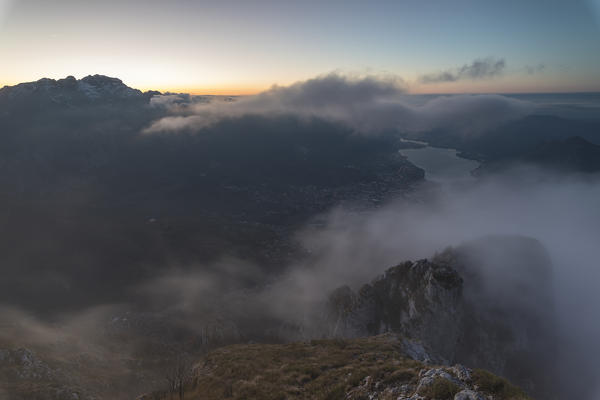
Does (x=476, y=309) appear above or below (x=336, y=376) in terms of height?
below

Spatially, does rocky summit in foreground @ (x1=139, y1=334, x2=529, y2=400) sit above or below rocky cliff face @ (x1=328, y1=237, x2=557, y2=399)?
above

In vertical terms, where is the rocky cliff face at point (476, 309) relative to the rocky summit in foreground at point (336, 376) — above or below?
below

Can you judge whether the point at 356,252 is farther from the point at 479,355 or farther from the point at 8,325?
the point at 8,325

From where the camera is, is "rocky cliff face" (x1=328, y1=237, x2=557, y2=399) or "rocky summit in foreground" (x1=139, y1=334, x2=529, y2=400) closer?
"rocky summit in foreground" (x1=139, y1=334, x2=529, y2=400)

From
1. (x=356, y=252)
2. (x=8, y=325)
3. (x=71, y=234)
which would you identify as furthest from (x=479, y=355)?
(x=71, y=234)

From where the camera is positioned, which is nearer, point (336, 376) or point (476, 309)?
point (336, 376)
